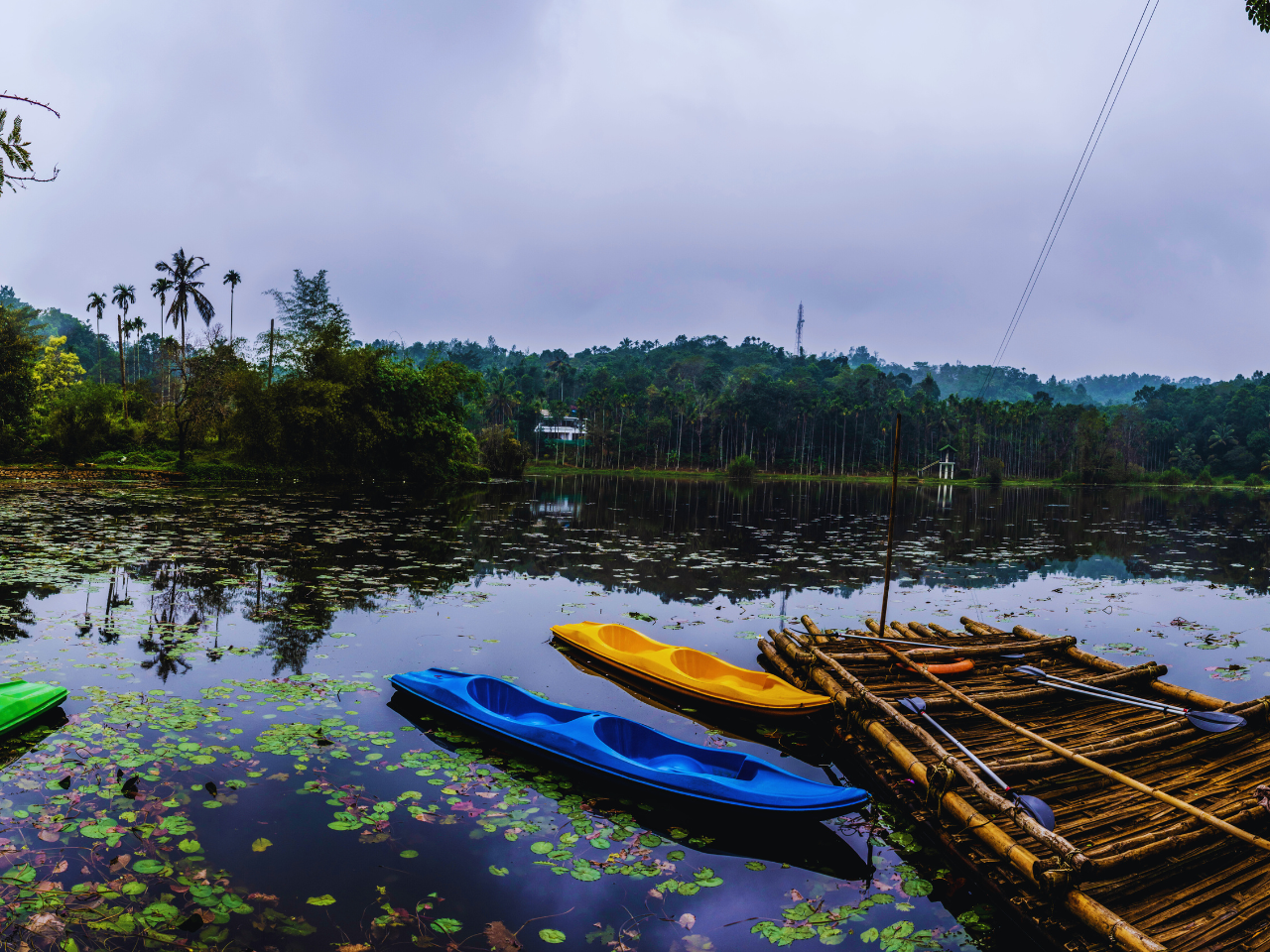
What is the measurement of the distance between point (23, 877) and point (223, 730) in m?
2.08

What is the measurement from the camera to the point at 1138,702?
6.58 metres

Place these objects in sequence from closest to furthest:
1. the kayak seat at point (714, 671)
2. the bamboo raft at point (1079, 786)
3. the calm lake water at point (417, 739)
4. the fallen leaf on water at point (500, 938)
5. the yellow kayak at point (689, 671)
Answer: the fallen leaf on water at point (500, 938), the bamboo raft at point (1079, 786), the calm lake water at point (417, 739), the yellow kayak at point (689, 671), the kayak seat at point (714, 671)

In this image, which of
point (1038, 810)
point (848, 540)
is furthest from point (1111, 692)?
point (848, 540)

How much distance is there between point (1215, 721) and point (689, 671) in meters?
4.71

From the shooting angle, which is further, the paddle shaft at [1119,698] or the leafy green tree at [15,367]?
the leafy green tree at [15,367]

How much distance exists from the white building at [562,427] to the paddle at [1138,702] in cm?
6789

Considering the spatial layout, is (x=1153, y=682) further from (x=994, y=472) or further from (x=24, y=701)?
(x=994, y=472)

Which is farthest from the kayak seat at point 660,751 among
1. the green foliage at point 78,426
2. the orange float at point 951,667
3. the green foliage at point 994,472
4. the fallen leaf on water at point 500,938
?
the green foliage at point 994,472

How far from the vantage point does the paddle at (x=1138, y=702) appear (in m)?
5.76

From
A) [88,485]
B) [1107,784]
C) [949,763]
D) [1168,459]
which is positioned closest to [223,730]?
[949,763]

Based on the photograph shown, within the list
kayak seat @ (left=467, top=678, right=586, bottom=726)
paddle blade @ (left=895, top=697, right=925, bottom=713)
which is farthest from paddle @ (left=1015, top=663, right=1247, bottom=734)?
kayak seat @ (left=467, top=678, right=586, bottom=726)

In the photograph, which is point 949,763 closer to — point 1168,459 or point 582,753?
point 582,753

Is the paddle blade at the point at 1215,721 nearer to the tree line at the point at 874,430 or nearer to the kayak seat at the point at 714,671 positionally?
the kayak seat at the point at 714,671

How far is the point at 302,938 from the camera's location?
3.64 meters
